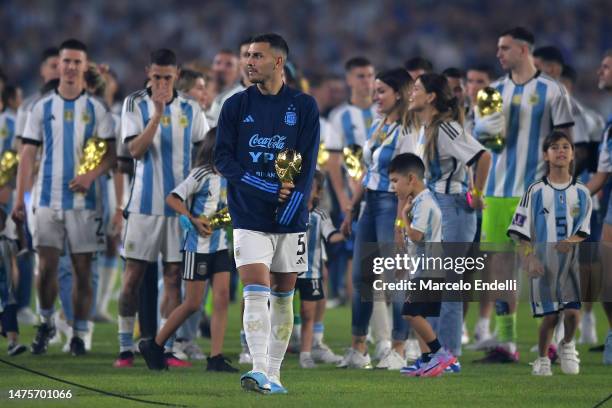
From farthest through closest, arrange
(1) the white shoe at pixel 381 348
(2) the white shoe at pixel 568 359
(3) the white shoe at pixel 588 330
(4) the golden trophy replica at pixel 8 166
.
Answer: (3) the white shoe at pixel 588 330, (4) the golden trophy replica at pixel 8 166, (1) the white shoe at pixel 381 348, (2) the white shoe at pixel 568 359

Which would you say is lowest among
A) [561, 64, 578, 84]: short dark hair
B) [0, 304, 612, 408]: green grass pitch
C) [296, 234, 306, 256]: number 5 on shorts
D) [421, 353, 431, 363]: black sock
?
[0, 304, 612, 408]: green grass pitch

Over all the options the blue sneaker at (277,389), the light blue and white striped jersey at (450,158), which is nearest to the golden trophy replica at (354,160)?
the light blue and white striped jersey at (450,158)

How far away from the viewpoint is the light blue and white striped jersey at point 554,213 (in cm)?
944

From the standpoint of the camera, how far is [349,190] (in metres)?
13.6

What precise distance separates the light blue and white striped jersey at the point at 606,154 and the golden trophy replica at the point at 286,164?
344cm

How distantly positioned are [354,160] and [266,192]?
3518 mm

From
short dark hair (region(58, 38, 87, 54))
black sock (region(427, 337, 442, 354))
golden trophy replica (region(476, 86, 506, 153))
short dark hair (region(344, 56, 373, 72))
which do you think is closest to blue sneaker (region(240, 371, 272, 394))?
black sock (region(427, 337, 442, 354))

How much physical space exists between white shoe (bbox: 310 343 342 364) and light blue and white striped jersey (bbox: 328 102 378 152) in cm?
266

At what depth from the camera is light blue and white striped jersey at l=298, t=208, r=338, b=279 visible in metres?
10.2

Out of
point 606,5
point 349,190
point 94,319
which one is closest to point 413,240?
point 349,190

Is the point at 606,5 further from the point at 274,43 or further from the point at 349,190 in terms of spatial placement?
the point at 274,43

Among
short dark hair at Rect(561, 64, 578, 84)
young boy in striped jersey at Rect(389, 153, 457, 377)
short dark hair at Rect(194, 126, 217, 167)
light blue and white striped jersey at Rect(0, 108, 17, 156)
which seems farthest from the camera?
short dark hair at Rect(561, 64, 578, 84)

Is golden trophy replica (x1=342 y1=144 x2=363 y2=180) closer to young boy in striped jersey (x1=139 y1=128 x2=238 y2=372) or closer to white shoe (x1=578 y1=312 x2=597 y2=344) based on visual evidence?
young boy in striped jersey (x1=139 y1=128 x2=238 y2=372)

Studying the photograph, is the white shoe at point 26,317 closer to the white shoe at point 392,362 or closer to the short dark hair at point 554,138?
the white shoe at point 392,362
